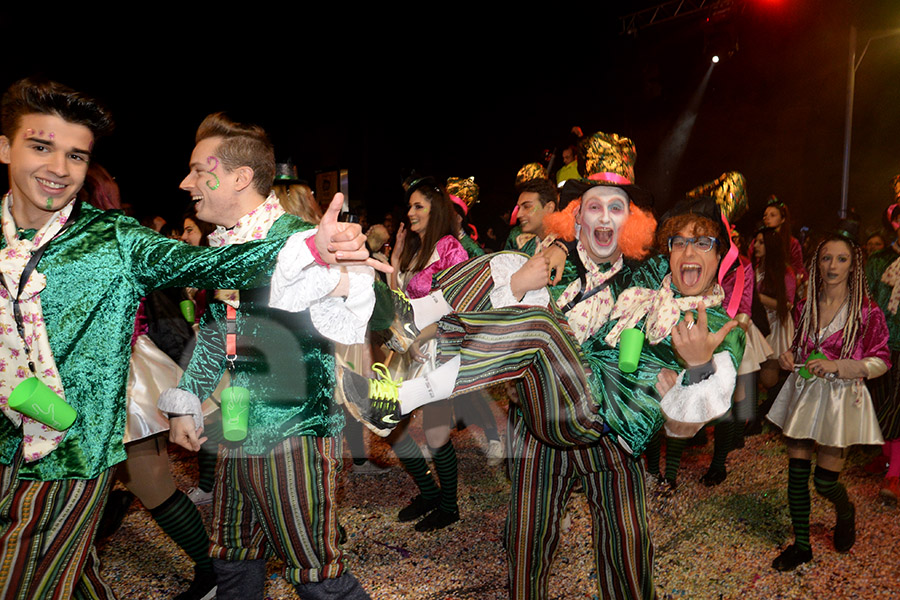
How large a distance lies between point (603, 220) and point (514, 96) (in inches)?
365

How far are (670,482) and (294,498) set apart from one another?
10.3 ft

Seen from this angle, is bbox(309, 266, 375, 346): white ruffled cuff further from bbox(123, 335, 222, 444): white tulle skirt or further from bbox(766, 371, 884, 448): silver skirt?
bbox(766, 371, 884, 448): silver skirt

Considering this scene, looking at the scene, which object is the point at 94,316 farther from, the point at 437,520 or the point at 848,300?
the point at 848,300

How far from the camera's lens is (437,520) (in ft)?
11.5

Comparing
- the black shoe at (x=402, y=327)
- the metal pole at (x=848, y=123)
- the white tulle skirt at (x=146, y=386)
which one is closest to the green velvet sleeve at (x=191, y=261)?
the black shoe at (x=402, y=327)

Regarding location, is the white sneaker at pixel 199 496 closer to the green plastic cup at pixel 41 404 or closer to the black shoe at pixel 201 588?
the black shoe at pixel 201 588

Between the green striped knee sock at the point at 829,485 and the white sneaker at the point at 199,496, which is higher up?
the green striped knee sock at the point at 829,485

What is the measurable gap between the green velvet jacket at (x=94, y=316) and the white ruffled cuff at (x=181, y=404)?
0.21 meters

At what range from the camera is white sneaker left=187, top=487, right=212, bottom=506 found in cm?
370

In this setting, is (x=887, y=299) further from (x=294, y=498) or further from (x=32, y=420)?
(x=32, y=420)

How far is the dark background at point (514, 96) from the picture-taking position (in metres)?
9.05

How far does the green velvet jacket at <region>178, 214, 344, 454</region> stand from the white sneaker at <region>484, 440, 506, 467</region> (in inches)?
112

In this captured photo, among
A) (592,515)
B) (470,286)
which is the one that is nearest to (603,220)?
(470,286)

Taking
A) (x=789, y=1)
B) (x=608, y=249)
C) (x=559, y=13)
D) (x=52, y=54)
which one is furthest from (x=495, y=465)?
(x=789, y=1)
